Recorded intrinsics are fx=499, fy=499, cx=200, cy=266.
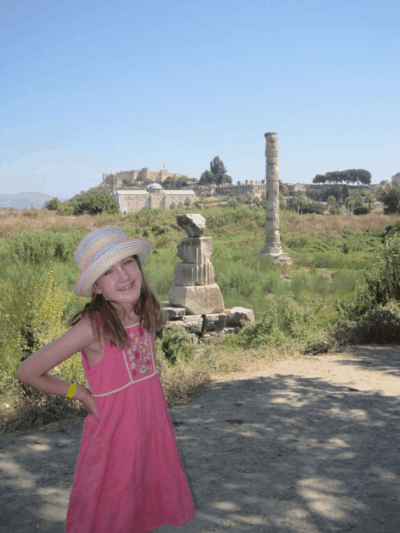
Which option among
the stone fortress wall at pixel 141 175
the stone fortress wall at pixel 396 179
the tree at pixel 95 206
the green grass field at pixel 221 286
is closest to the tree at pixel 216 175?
the stone fortress wall at pixel 141 175

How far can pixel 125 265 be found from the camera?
1.99 meters

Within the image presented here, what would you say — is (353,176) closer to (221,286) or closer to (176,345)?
(221,286)

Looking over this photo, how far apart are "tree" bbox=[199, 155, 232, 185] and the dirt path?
13385 cm

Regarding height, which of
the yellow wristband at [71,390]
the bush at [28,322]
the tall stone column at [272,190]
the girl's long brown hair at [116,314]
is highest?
the tall stone column at [272,190]

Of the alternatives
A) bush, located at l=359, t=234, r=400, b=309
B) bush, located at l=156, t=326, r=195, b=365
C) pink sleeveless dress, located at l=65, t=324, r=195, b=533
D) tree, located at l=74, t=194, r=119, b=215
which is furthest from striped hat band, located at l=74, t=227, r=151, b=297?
tree, located at l=74, t=194, r=119, b=215

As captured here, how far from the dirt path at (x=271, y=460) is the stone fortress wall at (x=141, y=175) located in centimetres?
14143

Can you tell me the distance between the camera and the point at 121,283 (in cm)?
197

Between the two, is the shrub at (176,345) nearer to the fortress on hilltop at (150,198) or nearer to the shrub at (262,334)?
the shrub at (262,334)

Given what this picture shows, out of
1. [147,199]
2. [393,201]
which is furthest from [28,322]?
[147,199]

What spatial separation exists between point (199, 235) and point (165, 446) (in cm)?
728

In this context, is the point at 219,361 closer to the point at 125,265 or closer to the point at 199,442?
Answer: the point at 199,442

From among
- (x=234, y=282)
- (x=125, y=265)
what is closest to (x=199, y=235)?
(x=234, y=282)

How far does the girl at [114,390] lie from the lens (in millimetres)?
1859

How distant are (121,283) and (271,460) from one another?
2.36 metres
